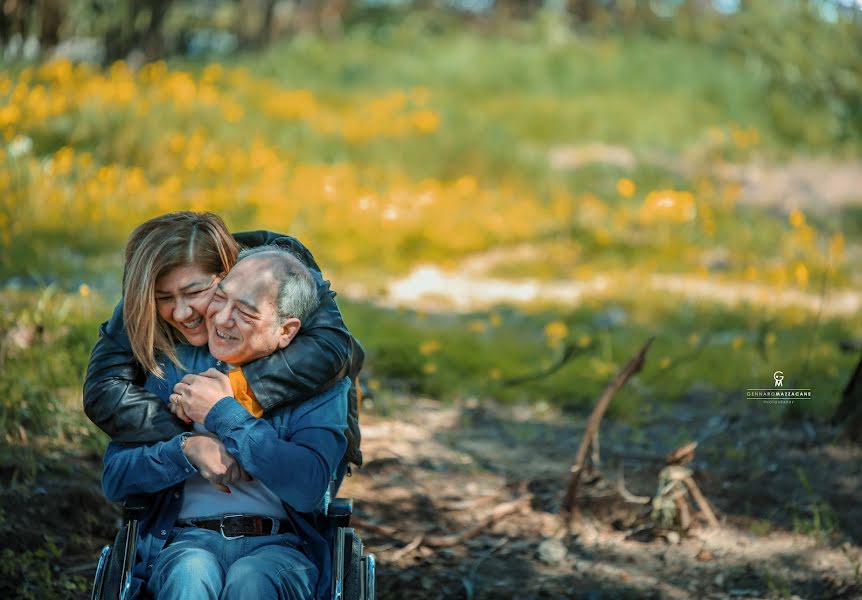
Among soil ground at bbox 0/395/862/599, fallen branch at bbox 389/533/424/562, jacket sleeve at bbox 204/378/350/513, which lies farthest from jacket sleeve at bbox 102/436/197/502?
fallen branch at bbox 389/533/424/562

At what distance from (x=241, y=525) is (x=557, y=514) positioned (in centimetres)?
191

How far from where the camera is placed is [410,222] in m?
8.84

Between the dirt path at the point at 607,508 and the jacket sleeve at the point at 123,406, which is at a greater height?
the jacket sleeve at the point at 123,406

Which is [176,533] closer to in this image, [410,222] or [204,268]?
[204,268]

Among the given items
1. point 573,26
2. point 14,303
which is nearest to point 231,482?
point 14,303

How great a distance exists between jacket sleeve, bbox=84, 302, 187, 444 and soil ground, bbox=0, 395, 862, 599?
980 millimetres

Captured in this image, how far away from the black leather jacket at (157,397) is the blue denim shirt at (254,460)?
0.15 ft

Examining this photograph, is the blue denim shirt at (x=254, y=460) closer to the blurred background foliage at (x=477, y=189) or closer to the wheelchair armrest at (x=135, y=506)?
the wheelchair armrest at (x=135, y=506)

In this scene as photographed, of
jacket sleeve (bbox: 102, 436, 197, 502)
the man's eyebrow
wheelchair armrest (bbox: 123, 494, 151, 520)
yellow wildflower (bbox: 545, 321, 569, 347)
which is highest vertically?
the man's eyebrow

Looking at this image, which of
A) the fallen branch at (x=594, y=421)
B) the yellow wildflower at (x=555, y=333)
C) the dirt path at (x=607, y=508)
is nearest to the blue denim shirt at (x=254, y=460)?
the dirt path at (x=607, y=508)

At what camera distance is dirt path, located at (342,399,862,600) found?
384cm

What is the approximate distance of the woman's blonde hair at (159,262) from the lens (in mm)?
2754

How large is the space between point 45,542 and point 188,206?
4646mm

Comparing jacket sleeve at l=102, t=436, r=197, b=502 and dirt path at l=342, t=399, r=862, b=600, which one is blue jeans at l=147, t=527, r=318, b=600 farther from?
dirt path at l=342, t=399, r=862, b=600
